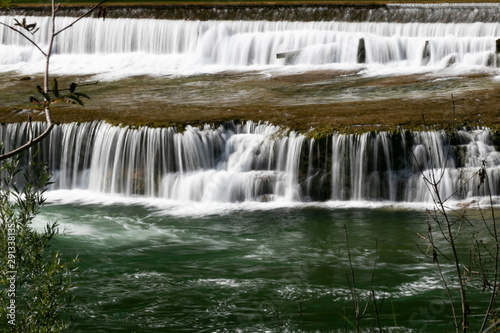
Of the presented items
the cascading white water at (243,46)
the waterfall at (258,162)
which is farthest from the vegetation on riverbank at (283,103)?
the cascading white water at (243,46)

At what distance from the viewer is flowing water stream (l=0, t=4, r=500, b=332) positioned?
10258mm

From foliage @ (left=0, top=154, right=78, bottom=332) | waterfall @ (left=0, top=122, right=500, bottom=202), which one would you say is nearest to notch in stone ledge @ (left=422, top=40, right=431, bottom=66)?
waterfall @ (left=0, top=122, right=500, bottom=202)

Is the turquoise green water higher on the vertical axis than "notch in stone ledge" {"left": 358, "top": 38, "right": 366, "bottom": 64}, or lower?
lower

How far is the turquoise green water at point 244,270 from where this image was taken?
31.8 ft

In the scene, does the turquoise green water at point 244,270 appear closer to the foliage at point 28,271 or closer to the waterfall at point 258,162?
the waterfall at point 258,162

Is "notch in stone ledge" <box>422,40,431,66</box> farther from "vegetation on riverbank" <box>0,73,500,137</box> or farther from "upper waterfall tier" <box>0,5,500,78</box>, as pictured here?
"vegetation on riverbank" <box>0,73,500,137</box>

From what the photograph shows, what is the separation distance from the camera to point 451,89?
20.3 meters

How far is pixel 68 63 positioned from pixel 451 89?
44.6 ft

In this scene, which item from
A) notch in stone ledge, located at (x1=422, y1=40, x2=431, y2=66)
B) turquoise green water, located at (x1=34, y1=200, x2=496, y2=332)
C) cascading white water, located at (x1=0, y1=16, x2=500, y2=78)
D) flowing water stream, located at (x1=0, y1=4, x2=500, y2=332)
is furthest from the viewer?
cascading white water, located at (x1=0, y1=16, x2=500, y2=78)

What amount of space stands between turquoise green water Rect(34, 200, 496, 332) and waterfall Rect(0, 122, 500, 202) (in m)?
0.99

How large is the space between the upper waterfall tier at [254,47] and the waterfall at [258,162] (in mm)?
7874

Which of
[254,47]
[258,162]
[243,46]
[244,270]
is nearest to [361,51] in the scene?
[254,47]

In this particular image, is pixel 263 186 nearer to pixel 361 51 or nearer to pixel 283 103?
pixel 283 103

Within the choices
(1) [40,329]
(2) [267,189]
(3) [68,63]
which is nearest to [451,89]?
(2) [267,189]
